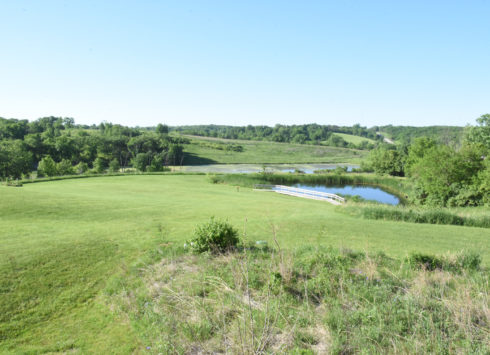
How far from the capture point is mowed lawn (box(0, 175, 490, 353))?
5.65 metres

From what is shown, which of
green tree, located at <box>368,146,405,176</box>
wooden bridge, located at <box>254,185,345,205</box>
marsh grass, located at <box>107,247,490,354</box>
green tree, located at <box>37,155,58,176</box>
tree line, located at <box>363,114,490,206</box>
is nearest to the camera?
marsh grass, located at <box>107,247,490,354</box>

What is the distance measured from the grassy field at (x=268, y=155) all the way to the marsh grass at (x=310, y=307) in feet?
307

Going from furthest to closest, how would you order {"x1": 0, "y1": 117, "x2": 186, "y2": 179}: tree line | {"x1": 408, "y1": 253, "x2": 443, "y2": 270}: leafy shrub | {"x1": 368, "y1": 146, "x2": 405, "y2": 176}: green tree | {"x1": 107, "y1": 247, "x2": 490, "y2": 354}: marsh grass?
{"x1": 368, "y1": 146, "x2": 405, "y2": 176}: green tree → {"x1": 0, "y1": 117, "x2": 186, "y2": 179}: tree line → {"x1": 408, "y1": 253, "x2": 443, "y2": 270}: leafy shrub → {"x1": 107, "y1": 247, "x2": 490, "y2": 354}: marsh grass

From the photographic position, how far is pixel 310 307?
603 centimetres

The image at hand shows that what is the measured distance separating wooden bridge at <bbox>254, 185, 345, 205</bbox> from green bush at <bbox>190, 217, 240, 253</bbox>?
66.0 feet

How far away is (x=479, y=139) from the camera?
49.9m

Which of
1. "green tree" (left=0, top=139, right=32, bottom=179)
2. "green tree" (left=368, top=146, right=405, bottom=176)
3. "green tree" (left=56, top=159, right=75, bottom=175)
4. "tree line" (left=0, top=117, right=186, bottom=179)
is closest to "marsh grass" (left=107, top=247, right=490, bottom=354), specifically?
"tree line" (left=0, top=117, right=186, bottom=179)

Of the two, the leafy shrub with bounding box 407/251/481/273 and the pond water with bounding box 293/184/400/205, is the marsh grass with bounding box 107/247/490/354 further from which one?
the pond water with bounding box 293/184/400/205

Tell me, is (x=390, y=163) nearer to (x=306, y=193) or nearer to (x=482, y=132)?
A: (x=482, y=132)

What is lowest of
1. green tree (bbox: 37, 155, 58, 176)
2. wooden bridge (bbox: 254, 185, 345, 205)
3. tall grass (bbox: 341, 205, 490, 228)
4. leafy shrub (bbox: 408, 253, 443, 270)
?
green tree (bbox: 37, 155, 58, 176)

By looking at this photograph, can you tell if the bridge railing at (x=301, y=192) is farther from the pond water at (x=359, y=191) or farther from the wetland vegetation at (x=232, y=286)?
the pond water at (x=359, y=191)

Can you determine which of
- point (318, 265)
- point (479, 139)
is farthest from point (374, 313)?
point (479, 139)

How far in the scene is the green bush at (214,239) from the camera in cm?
892

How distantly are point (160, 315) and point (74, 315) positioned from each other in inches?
80.3
